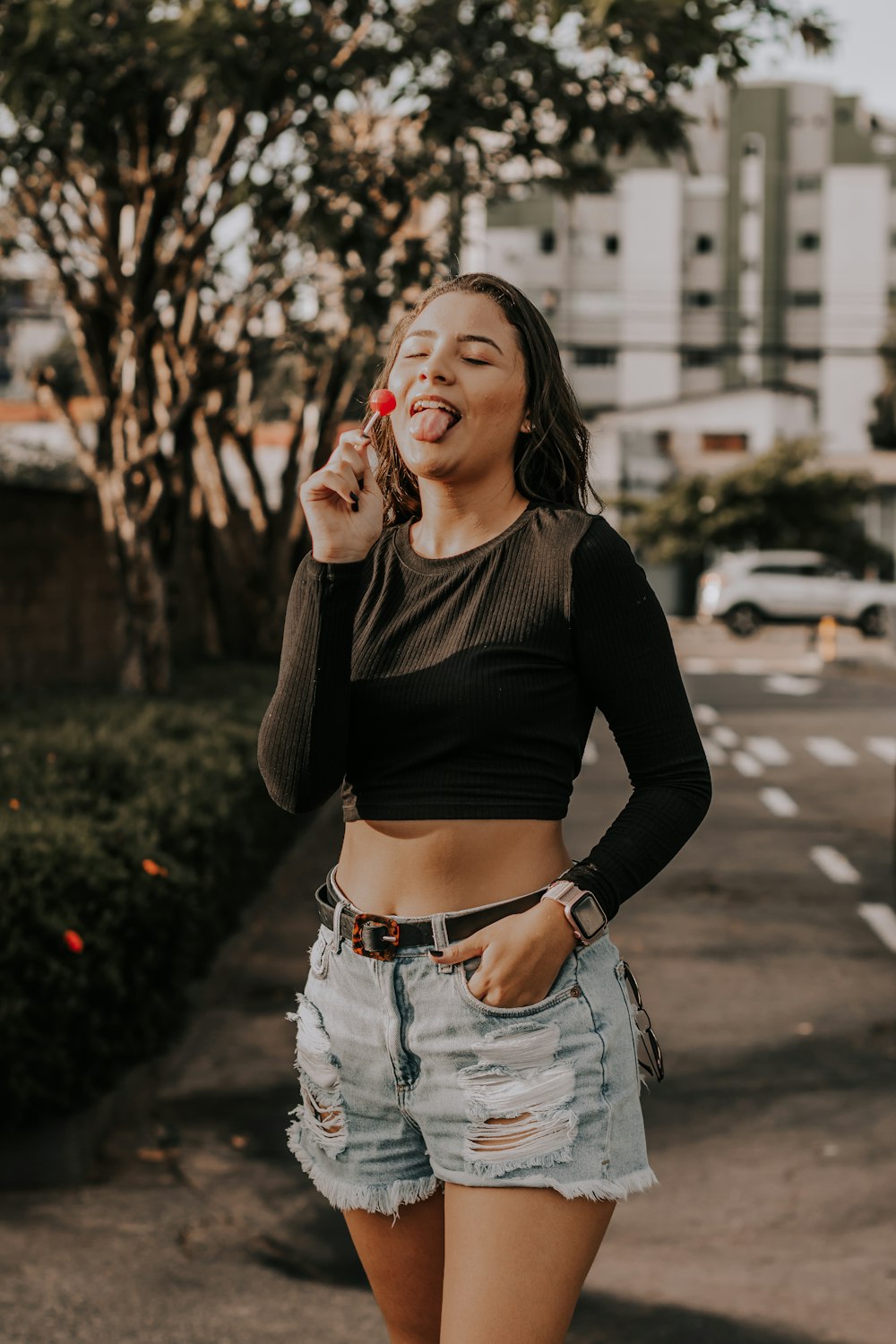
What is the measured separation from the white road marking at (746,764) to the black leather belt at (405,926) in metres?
12.5

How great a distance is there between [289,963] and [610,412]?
51.1m

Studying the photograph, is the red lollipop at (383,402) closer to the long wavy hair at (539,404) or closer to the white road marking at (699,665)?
the long wavy hair at (539,404)

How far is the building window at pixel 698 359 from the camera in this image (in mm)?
62875

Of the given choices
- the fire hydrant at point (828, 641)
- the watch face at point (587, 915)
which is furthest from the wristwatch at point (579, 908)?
the fire hydrant at point (828, 641)

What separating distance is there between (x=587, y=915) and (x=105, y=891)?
134 inches

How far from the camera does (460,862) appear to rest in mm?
2219

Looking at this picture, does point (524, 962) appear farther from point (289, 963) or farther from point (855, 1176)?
point (289, 963)

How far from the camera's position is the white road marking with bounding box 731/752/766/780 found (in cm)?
1480

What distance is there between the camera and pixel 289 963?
25.3 ft

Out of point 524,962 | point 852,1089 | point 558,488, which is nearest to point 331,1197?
point 524,962

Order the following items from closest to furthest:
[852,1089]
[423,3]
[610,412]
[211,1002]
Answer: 1. [852,1089]
2. [211,1002]
3. [423,3]
4. [610,412]

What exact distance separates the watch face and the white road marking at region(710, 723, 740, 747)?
14.7m

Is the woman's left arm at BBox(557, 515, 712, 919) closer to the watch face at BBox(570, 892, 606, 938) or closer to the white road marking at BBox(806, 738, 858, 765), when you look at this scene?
the watch face at BBox(570, 892, 606, 938)

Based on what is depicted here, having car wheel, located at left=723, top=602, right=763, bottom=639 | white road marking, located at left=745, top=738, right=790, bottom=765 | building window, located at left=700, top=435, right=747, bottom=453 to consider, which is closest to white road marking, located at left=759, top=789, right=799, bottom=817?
white road marking, located at left=745, top=738, right=790, bottom=765
